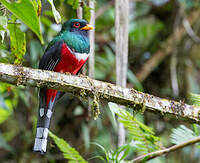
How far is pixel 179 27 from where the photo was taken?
454cm

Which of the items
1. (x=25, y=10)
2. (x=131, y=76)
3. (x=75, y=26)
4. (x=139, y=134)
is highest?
(x=75, y=26)

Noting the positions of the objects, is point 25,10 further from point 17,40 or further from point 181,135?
point 181,135

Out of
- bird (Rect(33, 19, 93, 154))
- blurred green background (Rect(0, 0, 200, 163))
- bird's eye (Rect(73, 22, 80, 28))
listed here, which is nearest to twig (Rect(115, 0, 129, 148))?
bird (Rect(33, 19, 93, 154))

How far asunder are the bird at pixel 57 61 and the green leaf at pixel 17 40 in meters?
0.43

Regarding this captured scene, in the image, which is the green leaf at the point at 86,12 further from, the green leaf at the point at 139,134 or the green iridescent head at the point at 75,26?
the green leaf at the point at 139,134

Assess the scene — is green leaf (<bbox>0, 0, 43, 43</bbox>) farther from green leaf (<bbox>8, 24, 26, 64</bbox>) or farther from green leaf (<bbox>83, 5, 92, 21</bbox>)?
green leaf (<bbox>83, 5, 92, 21</bbox>)

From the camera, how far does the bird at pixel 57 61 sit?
2527 mm

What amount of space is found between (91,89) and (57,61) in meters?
0.86

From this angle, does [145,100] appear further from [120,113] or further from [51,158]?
[51,158]

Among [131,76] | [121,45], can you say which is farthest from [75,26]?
[131,76]

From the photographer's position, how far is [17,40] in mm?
2117

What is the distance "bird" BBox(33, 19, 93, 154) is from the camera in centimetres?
253

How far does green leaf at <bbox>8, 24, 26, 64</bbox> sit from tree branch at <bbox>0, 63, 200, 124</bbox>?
46cm

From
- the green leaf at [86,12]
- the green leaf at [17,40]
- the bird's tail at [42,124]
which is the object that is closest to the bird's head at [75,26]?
the green leaf at [86,12]
